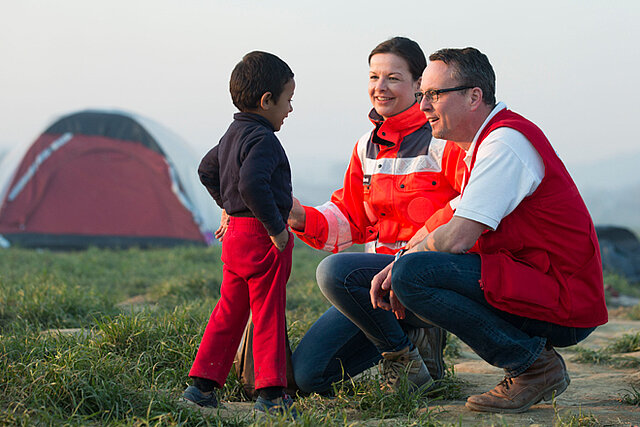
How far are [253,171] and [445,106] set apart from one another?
79cm

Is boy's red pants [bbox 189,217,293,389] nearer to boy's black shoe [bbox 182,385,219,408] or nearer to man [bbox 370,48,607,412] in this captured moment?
boy's black shoe [bbox 182,385,219,408]

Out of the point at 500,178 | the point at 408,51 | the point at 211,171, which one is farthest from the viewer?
the point at 408,51

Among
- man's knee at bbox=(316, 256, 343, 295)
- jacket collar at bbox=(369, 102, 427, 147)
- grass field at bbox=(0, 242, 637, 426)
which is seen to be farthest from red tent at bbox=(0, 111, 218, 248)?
man's knee at bbox=(316, 256, 343, 295)

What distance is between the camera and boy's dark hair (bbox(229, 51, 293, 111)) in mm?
2490

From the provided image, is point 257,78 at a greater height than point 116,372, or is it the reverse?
point 257,78

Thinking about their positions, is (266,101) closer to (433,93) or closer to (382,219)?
(433,93)

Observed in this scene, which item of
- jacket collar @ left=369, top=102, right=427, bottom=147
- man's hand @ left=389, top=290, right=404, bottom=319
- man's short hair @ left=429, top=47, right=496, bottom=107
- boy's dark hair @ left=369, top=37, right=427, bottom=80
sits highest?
boy's dark hair @ left=369, top=37, right=427, bottom=80

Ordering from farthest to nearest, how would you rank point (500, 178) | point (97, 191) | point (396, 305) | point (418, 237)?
point (97, 191) < point (418, 237) < point (396, 305) < point (500, 178)

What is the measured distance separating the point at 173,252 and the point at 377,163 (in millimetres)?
5855

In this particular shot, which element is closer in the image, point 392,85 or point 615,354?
point 392,85

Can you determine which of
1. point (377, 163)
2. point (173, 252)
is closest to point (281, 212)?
point (377, 163)

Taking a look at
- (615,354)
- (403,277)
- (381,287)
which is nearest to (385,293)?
(381,287)

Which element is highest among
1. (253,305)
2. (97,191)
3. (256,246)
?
(256,246)

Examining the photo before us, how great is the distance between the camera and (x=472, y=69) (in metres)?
2.49
